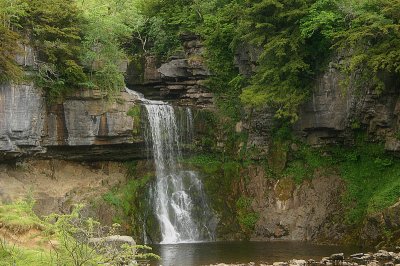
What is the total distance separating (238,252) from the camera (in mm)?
23453

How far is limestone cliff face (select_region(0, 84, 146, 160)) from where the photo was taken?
26.7 meters

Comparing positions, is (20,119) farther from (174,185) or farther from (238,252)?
(238,252)

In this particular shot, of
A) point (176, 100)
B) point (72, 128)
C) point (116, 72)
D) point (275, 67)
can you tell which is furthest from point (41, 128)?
point (275, 67)

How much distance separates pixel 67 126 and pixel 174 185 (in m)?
6.67

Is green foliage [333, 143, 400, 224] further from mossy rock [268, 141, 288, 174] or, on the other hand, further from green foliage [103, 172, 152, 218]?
green foliage [103, 172, 152, 218]

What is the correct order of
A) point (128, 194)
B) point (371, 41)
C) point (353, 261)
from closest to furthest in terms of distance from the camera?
Result: point (353, 261) < point (371, 41) < point (128, 194)

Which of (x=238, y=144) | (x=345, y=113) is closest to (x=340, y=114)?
(x=345, y=113)

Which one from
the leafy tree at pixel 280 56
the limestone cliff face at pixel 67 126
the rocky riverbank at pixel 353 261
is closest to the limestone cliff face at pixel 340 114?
the leafy tree at pixel 280 56

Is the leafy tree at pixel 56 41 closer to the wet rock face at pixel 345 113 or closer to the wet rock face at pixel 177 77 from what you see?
the wet rock face at pixel 177 77

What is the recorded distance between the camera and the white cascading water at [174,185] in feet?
94.2

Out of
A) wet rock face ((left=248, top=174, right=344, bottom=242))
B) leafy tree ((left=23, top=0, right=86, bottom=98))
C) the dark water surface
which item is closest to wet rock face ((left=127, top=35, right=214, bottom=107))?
leafy tree ((left=23, top=0, right=86, bottom=98))

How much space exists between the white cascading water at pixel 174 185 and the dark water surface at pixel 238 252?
198 cm

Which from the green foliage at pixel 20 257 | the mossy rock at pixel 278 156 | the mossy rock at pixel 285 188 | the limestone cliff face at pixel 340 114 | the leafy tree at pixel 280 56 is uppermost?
the leafy tree at pixel 280 56

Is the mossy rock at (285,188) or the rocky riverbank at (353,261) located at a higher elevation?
the mossy rock at (285,188)
